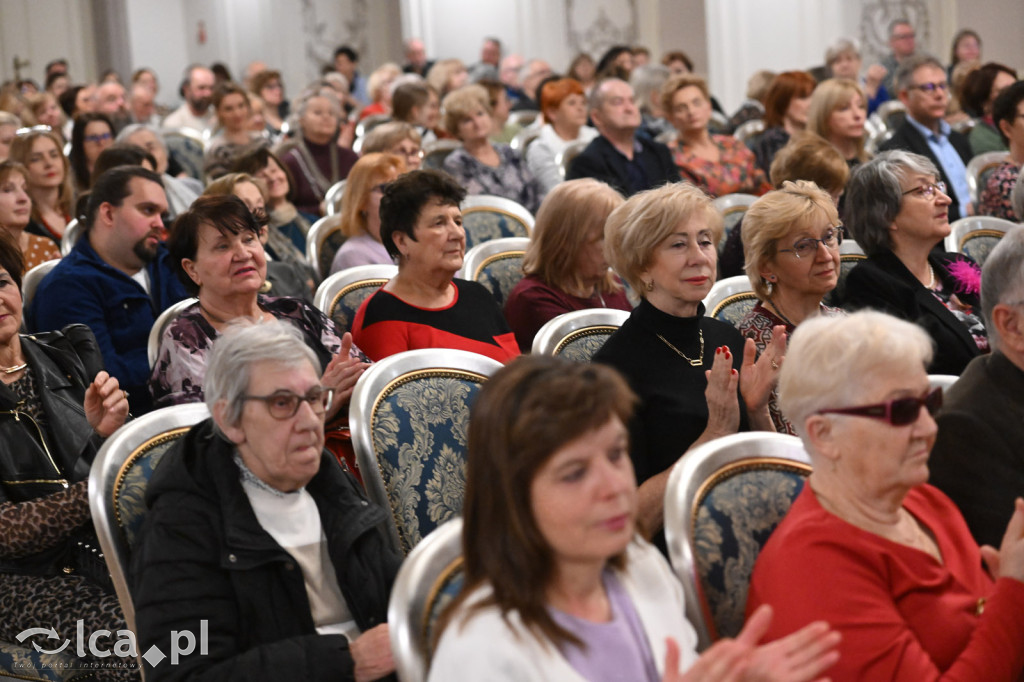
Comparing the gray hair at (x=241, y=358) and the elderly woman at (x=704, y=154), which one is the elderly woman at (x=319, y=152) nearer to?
the elderly woman at (x=704, y=154)

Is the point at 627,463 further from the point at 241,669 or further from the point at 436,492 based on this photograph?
the point at 436,492

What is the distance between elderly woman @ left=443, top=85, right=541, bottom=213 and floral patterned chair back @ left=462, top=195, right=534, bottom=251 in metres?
1.34

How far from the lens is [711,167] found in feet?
20.0

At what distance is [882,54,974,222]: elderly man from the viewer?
5688 mm

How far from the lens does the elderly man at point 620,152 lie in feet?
18.9

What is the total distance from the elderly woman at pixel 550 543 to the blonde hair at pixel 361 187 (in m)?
3.00

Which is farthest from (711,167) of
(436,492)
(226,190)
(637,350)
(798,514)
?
(798,514)

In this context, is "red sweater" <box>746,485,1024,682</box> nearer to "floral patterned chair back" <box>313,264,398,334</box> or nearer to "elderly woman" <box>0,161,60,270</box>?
"floral patterned chair back" <box>313,264,398,334</box>

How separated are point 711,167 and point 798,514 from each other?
4.53 metres

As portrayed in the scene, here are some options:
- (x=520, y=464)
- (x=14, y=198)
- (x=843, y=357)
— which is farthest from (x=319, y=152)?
(x=520, y=464)

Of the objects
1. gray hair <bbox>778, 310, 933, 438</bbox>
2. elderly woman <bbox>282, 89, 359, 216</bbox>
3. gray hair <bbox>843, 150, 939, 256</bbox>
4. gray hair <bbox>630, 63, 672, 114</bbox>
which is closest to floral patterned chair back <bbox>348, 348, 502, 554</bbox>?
gray hair <bbox>778, 310, 933, 438</bbox>

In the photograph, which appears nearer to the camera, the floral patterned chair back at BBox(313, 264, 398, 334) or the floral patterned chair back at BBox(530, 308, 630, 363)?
the floral patterned chair back at BBox(530, 308, 630, 363)

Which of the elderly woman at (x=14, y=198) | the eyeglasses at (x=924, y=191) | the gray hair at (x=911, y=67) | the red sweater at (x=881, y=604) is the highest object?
the gray hair at (x=911, y=67)

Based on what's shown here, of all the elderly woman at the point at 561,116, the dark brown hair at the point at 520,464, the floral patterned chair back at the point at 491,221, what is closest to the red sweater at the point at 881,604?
the dark brown hair at the point at 520,464
